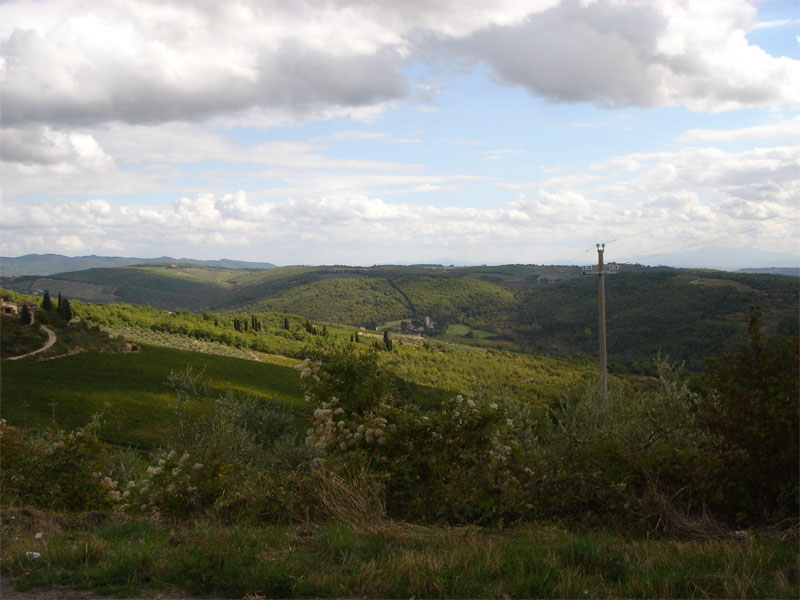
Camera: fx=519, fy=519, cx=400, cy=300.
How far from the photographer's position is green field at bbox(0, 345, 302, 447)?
3656 cm

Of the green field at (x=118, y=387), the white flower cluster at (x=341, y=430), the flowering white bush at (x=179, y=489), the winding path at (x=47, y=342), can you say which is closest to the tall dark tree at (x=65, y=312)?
the winding path at (x=47, y=342)

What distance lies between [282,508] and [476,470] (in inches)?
92.2

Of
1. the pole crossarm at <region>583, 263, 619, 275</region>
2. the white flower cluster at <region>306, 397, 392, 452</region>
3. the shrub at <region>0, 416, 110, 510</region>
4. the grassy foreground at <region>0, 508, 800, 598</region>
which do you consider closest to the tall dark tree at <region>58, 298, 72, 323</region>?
the pole crossarm at <region>583, 263, 619, 275</region>

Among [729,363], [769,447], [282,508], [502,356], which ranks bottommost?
[502,356]

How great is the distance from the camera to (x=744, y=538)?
15.6 ft

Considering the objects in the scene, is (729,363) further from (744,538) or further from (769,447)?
(744,538)

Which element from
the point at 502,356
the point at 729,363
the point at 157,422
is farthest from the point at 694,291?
the point at 729,363

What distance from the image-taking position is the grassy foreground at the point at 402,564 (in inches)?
152

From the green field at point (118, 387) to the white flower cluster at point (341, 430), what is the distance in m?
25.1

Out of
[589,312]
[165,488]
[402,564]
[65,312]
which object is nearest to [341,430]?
[165,488]

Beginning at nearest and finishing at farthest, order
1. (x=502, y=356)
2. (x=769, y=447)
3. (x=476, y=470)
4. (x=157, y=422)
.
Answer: (x=769, y=447), (x=476, y=470), (x=157, y=422), (x=502, y=356)

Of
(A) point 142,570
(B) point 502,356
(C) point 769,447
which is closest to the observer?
(A) point 142,570

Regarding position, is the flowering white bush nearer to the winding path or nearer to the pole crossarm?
the pole crossarm

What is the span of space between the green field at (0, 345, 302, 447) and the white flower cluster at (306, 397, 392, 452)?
25.1 m
